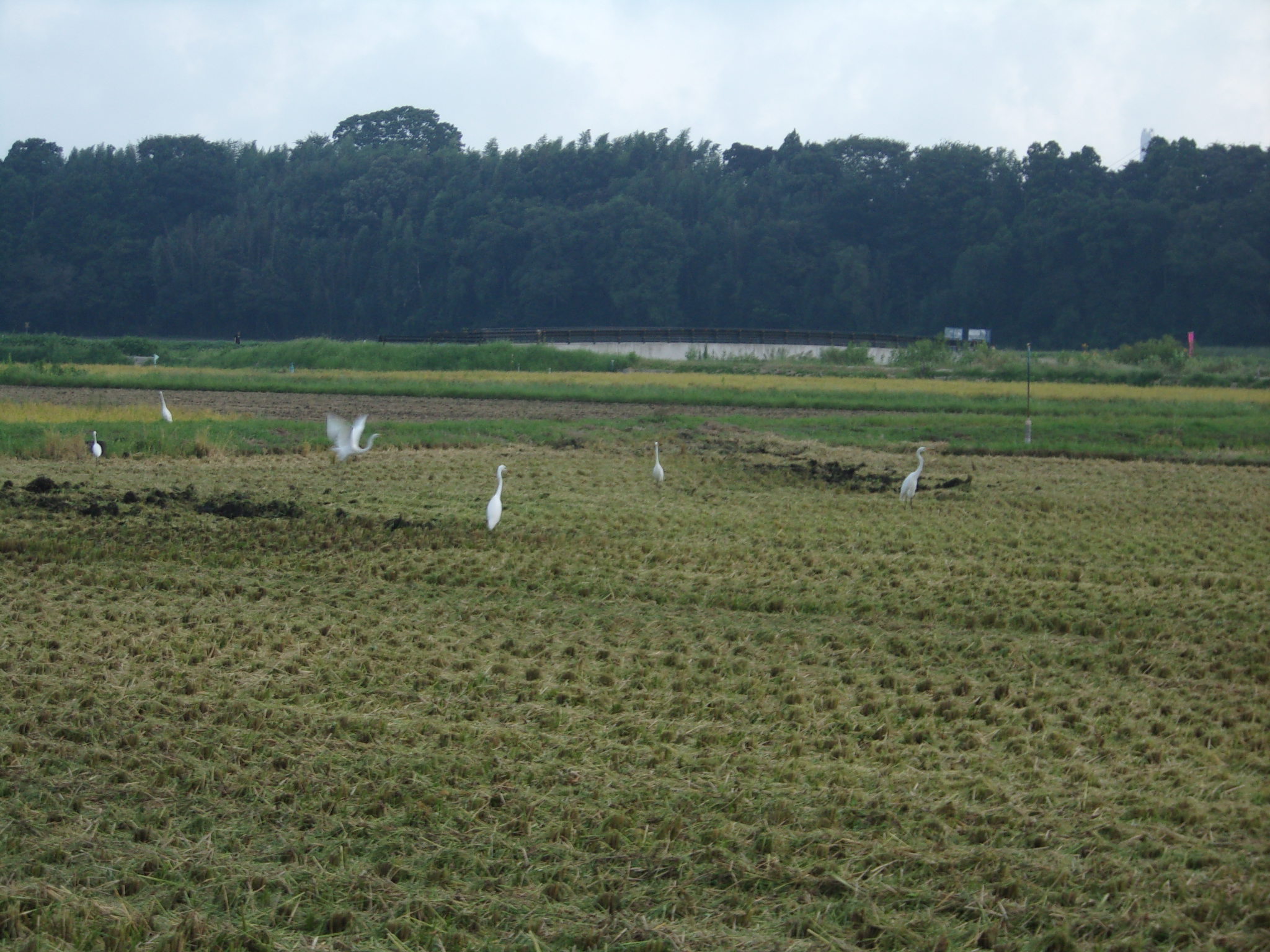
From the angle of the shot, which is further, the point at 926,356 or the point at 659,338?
the point at 659,338

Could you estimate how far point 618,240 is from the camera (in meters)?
68.6

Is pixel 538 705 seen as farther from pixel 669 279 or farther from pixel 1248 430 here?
pixel 669 279

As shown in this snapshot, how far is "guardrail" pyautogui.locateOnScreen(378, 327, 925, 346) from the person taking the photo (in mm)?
52062

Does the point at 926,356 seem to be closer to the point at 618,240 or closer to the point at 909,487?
the point at 618,240

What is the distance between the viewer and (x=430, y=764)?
5.08 meters

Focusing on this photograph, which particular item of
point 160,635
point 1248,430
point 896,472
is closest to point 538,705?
point 160,635

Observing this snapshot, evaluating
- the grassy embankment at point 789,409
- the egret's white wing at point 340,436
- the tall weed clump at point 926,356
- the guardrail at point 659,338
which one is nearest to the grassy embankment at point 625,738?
the egret's white wing at point 340,436

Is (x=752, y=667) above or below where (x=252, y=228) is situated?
below

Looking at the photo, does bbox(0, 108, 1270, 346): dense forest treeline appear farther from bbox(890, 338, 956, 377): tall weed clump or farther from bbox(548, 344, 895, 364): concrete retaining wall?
bbox(890, 338, 956, 377): tall weed clump

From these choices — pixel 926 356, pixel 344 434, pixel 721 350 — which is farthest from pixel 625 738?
pixel 721 350

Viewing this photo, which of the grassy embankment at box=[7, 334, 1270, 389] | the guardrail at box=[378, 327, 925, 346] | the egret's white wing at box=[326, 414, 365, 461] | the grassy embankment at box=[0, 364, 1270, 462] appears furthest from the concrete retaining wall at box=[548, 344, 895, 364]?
the egret's white wing at box=[326, 414, 365, 461]

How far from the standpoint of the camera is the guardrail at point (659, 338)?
171 ft

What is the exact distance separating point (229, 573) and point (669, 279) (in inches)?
2404

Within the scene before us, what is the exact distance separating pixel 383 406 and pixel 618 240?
45358 mm
